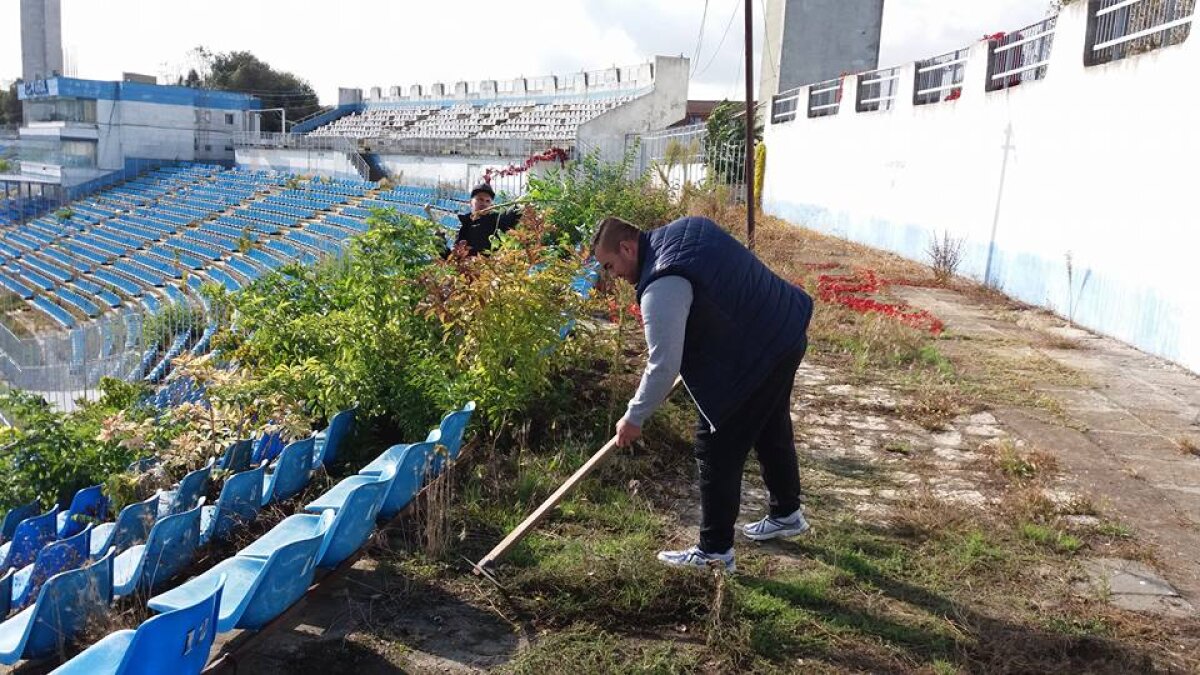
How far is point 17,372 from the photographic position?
13.2m

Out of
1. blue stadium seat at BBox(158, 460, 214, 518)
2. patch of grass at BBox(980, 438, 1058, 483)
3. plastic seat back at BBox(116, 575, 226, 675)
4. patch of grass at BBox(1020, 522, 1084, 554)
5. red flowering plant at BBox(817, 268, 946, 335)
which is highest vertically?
red flowering plant at BBox(817, 268, 946, 335)

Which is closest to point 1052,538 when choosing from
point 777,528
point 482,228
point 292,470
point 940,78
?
point 777,528

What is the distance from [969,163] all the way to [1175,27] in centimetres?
419

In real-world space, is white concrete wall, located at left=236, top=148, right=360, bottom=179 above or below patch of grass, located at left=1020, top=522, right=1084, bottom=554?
above

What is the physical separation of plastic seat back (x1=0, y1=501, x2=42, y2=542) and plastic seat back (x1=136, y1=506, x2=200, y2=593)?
2.35m

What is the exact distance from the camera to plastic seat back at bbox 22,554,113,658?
10.8 feet

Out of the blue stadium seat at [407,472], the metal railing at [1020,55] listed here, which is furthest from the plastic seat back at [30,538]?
the metal railing at [1020,55]

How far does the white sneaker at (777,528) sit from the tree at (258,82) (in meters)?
61.5

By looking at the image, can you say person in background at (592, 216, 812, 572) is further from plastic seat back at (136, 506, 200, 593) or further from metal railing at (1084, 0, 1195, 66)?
metal railing at (1084, 0, 1195, 66)

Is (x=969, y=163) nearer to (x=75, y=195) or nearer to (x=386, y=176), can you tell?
(x=386, y=176)

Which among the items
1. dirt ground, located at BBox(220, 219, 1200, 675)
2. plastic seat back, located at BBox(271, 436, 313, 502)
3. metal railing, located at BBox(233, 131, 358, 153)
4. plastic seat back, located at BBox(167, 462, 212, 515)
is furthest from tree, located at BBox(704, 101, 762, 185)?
metal railing, located at BBox(233, 131, 358, 153)

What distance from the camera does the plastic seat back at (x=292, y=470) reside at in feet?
15.8

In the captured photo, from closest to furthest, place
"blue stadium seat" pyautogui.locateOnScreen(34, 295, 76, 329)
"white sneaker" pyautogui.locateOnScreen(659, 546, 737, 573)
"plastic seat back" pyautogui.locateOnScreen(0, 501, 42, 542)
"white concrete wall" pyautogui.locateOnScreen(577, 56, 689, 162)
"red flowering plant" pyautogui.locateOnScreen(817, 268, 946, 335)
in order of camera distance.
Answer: "white sneaker" pyautogui.locateOnScreen(659, 546, 737, 573) < "plastic seat back" pyautogui.locateOnScreen(0, 501, 42, 542) < "red flowering plant" pyautogui.locateOnScreen(817, 268, 946, 335) < "blue stadium seat" pyautogui.locateOnScreen(34, 295, 76, 329) < "white concrete wall" pyautogui.locateOnScreen(577, 56, 689, 162)

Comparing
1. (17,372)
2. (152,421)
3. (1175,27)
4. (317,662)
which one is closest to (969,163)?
(1175,27)
